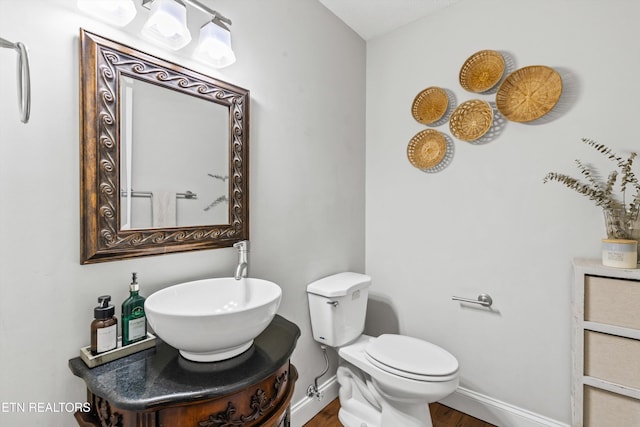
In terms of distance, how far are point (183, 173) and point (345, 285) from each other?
3.48ft

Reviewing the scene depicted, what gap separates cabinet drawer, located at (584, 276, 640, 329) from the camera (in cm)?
121

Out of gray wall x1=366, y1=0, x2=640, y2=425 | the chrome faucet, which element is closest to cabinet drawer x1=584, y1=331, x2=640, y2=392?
gray wall x1=366, y1=0, x2=640, y2=425

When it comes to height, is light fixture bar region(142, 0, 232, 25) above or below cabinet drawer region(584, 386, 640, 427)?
above

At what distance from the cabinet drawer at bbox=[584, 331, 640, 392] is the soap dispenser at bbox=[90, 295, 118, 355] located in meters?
1.82

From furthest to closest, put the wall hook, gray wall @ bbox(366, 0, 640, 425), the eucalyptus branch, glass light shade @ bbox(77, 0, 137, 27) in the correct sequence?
gray wall @ bbox(366, 0, 640, 425), the eucalyptus branch, glass light shade @ bbox(77, 0, 137, 27), the wall hook

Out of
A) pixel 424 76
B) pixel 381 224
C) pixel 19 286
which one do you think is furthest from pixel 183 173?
pixel 424 76

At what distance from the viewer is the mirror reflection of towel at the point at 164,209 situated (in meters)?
1.15

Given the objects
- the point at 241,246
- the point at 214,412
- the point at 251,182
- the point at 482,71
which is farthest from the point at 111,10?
the point at 482,71

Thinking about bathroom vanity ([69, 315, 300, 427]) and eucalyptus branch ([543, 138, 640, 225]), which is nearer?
bathroom vanity ([69, 315, 300, 427])

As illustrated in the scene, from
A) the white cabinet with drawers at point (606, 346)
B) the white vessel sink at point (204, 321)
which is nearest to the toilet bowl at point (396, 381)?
the white cabinet with drawers at point (606, 346)

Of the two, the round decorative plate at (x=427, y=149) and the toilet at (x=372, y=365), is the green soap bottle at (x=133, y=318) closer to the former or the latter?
the toilet at (x=372, y=365)

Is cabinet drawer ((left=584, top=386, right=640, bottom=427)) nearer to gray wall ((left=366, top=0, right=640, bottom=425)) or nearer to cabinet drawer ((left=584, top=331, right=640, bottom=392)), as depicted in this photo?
cabinet drawer ((left=584, top=331, right=640, bottom=392))

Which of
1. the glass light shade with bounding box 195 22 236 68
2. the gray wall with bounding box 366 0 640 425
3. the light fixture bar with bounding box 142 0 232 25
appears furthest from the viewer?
the gray wall with bounding box 366 0 640 425

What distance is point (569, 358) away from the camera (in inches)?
61.4
